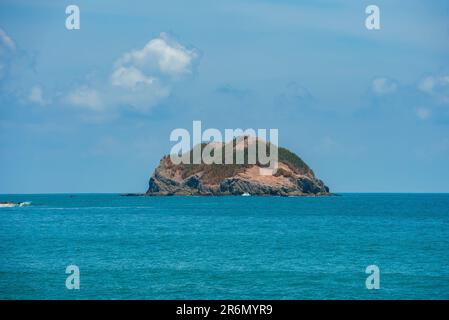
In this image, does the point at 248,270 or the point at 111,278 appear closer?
the point at 111,278

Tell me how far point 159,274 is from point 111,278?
13.5 feet

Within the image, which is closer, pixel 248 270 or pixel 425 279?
pixel 425 279

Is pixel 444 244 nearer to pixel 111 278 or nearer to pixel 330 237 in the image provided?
pixel 330 237

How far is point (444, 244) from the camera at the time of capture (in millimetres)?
85812

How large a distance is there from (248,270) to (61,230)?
5196cm
